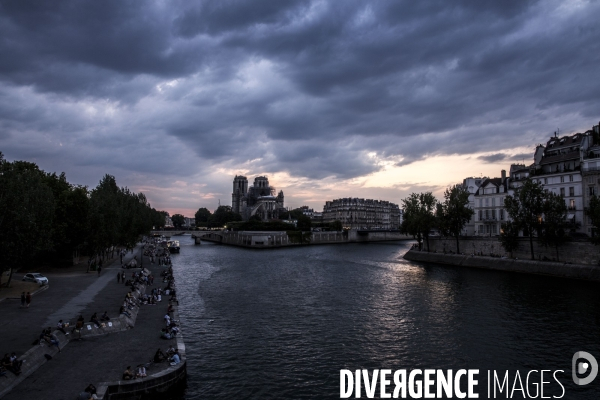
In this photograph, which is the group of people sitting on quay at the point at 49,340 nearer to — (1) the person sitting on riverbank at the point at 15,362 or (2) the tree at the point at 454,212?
(1) the person sitting on riverbank at the point at 15,362

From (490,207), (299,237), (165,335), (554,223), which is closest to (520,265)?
(554,223)

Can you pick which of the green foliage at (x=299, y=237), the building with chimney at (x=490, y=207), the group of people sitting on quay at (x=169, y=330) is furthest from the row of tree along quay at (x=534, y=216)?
the green foliage at (x=299, y=237)

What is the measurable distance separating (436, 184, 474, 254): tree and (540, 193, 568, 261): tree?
17.2 metres

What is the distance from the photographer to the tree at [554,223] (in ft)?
190

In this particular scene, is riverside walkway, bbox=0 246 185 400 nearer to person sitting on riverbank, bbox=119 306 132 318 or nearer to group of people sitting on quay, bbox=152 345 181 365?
group of people sitting on quay, bbox=152 345 181 365

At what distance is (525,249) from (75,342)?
215 ft

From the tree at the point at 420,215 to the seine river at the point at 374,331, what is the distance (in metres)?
29.0

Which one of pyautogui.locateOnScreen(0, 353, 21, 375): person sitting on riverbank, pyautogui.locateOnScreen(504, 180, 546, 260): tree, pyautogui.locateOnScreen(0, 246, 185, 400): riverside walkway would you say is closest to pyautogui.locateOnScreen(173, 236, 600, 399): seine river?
pyautogui.locateOnScreen(0, 246, 185, 400): riverside walkway

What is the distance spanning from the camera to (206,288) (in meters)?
51.5

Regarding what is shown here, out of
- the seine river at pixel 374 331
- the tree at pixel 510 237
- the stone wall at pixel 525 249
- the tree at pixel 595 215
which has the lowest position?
the seine river at pixel 374 331

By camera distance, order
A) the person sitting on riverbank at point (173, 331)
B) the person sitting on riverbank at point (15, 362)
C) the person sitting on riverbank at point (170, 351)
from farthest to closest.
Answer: the person sitting on riverbank at point (173, 331) → the person sitting on riverbank at point (170, 351) → the person sitting on riverbank at point (15, 362)

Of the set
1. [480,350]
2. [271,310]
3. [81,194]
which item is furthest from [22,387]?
[81,194]

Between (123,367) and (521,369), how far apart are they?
22355 millimetres

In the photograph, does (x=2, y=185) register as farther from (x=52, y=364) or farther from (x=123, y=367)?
(x=123, y=367)
